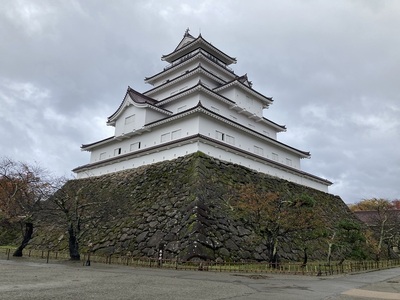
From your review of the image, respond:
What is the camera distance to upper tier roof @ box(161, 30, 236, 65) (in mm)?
32312

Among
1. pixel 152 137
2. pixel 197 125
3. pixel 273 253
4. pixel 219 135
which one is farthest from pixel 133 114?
pixel 273 253

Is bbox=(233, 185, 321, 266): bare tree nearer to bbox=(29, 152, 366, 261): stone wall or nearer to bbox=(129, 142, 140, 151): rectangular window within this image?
bbox=(29, 152, 366, 261): stone wall

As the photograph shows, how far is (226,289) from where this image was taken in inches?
335

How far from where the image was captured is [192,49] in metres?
33.1

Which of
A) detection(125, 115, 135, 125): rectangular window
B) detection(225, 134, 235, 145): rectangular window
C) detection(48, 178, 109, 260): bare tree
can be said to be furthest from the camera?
detection(125, 115, 135, 125): rectangular window

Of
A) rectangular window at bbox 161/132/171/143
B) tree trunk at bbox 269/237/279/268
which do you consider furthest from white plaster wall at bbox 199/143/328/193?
tree trunk at bbox 269/237/279/268

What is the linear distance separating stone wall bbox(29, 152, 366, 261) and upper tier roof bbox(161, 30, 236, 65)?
15589 mm

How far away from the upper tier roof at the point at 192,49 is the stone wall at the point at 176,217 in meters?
15.6

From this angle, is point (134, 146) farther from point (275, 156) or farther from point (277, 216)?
point (277, 216)

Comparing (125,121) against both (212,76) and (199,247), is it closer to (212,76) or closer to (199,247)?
(212,76)

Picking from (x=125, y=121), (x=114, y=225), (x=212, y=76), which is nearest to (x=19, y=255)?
(x=114, y=225)

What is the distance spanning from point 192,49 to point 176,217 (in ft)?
70.5

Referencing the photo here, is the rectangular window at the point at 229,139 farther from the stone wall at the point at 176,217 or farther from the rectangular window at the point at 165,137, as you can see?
the rectangular window at the point at 165,137

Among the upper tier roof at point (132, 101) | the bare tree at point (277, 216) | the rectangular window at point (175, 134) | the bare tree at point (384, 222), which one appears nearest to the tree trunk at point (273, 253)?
the bare tree at point (277, 216)
